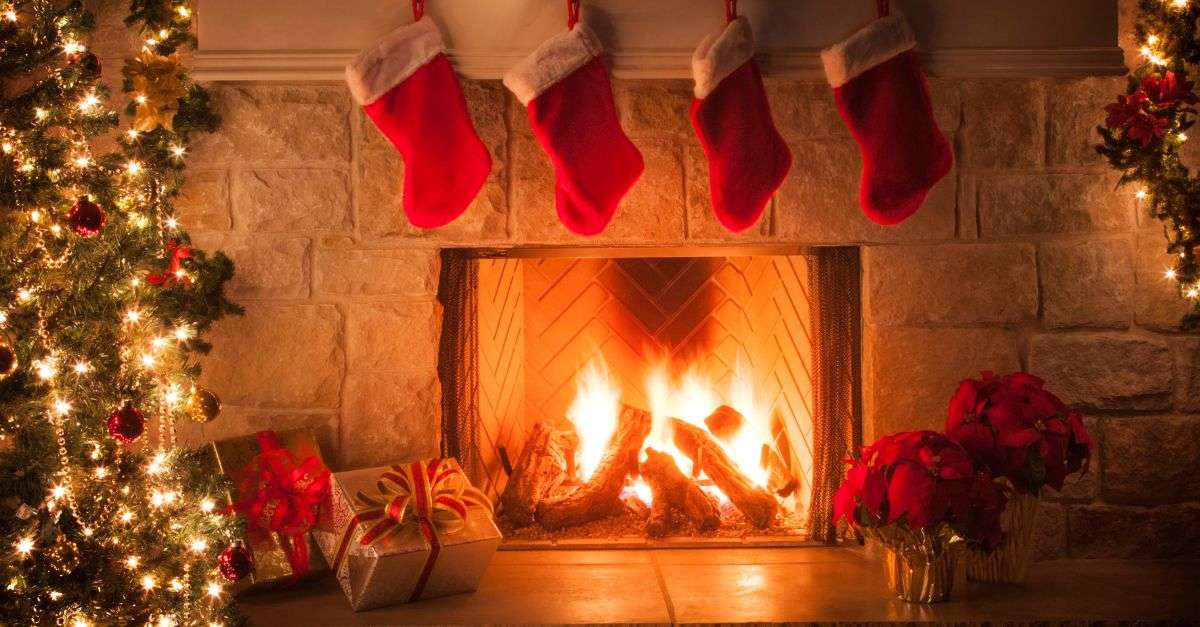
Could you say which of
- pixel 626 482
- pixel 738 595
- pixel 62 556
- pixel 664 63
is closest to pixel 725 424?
pixel 626 482

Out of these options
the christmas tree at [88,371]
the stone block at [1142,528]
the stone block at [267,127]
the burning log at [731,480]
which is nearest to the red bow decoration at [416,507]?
the christmas tree at [88,371]

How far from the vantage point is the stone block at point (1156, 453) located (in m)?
2.37

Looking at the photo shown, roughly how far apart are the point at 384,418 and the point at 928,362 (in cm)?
124

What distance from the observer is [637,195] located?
2.38 metres

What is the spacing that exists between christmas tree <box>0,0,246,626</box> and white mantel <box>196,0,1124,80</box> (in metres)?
0.19

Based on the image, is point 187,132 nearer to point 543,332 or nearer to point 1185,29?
point 543,332

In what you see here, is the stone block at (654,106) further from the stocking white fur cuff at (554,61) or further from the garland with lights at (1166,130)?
the garland with lights at (1166,130)

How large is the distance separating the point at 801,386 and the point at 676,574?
61cm

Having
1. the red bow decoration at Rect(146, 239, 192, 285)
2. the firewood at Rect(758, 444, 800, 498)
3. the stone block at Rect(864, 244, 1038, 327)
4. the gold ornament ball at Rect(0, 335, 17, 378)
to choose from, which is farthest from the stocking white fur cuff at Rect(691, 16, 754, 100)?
the gold ornament ball at Rect(0, 335, 17, 378)

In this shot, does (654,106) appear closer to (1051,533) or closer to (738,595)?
(738,595)

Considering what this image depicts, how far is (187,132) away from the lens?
234 centimetres

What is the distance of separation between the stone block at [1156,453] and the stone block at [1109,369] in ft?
0.14

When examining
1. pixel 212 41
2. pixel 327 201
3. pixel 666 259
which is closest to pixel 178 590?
pixel 327 201

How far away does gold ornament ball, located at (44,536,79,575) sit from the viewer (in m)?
1.89
